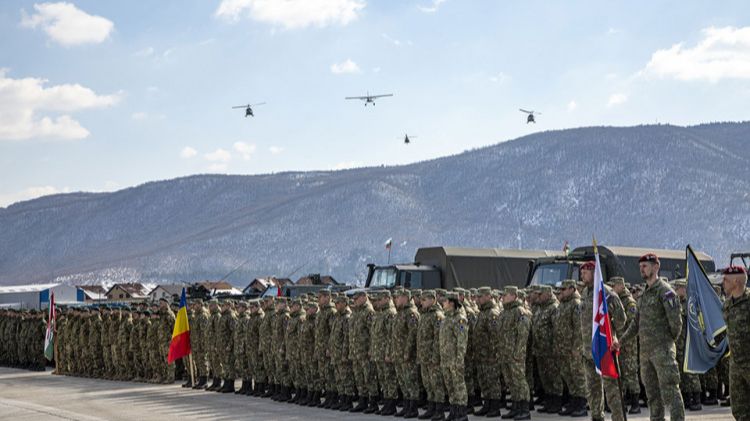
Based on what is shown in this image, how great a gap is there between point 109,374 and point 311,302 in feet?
29.2

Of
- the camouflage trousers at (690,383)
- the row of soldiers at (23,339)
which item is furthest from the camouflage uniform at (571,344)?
the row of soldiers at (23,339)

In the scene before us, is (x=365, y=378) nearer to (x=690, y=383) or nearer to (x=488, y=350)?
(x=488, y=350)

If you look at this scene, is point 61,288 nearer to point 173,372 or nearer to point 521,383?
point 173,372

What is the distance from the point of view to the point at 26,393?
19.4 m

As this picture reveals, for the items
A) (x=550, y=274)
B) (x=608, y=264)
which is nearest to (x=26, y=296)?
(x=608, y=264)

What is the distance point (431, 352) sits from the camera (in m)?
12.9

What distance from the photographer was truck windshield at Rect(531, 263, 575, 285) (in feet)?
63.4

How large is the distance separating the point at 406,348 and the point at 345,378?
1.73 m

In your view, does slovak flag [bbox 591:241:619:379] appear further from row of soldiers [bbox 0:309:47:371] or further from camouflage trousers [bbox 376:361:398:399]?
row of soldiers [bbox 0:309:47:371]

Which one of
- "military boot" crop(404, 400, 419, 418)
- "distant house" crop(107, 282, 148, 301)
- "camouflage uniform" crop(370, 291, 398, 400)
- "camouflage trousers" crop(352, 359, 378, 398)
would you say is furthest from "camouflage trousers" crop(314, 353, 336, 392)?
"distant house" crop(107, 282, 148, 301)

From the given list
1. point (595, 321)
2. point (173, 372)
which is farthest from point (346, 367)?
point (173, 372)

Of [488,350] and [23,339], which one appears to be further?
[23,339]

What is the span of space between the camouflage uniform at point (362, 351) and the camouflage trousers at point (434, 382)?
4.62 ft

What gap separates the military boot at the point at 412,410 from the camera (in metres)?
13.2
